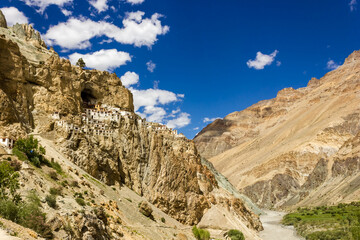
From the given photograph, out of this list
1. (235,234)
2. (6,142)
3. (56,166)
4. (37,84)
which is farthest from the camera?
(235,234)

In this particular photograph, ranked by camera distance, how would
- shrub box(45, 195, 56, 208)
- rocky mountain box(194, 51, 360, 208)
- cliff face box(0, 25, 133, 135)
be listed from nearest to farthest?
shrub box(45, 195, 56, 208)
cliff face box(0, 25, 133, 135)
rocky mountain box(194, 51, 360, 208)

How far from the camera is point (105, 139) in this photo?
46.5 metres

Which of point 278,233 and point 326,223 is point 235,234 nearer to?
point 278,233

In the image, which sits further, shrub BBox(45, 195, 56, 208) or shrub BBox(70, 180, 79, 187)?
shrub BBox(70, 180, 79, 187)

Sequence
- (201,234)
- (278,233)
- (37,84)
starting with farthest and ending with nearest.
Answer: (278,233)
(37,84)
(201,234)

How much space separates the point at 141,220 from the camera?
37656 millimetres

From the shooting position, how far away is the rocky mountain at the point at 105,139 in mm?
39406

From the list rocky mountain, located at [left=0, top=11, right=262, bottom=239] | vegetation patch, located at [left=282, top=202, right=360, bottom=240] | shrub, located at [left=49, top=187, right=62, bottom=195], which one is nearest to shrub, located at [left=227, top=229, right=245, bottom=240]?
rocky mountain, located at [left=0, top=11, right=262, bottom=239]

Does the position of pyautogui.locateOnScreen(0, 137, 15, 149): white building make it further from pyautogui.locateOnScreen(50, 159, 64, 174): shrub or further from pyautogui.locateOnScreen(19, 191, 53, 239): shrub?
pyautogui.locateOnScreen(19, 191, 53, 239): shrub

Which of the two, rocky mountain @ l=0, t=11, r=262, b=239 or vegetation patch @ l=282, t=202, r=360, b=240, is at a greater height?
rocky mountain @ l=0, t=11, r=262, b=239

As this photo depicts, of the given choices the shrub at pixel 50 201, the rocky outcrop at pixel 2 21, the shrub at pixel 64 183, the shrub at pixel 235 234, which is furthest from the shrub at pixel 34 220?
the rocky outcrop at pixel 2 21

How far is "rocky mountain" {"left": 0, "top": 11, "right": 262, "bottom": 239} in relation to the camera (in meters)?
39.4

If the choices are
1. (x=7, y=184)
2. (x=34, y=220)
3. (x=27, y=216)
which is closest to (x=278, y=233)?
(x=7, y=184)

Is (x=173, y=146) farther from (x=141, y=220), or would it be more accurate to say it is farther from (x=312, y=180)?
(x=312, y=180)
